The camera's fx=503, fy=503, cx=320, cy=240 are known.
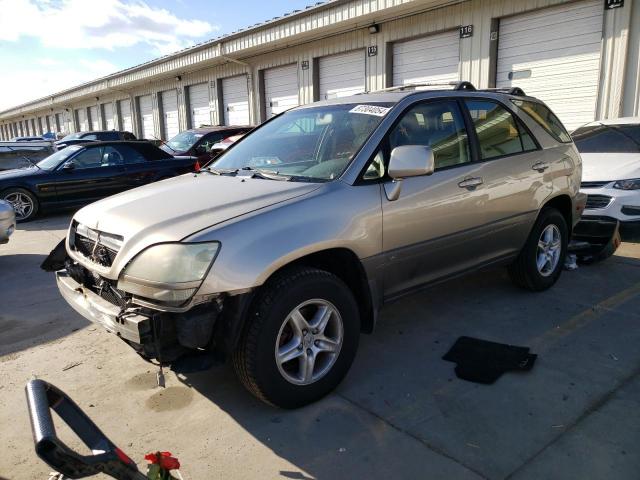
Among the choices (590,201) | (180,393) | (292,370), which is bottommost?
(180,393)

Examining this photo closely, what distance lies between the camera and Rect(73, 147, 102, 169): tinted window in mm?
10008

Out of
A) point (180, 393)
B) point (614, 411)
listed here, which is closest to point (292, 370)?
point (180, 393)

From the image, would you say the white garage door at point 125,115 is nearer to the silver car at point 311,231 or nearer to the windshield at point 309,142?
the windshield at point 309,142

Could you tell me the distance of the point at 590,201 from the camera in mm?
6465

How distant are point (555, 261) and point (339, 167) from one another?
2.76 metres

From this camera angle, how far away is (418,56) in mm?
11680

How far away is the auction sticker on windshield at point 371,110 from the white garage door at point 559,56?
23.4ft

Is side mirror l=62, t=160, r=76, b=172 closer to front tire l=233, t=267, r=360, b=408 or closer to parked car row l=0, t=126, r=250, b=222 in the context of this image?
parked car row l=0, t=126, r=250, b=222

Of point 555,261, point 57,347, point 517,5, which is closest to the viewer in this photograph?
point 57,347

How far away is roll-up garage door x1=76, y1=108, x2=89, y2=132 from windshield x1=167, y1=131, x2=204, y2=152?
25491 mm

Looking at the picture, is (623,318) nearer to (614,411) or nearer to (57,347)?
(614,411)

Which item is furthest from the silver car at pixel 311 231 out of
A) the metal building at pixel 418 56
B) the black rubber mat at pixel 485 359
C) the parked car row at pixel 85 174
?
the parked car row at pixel 85 174

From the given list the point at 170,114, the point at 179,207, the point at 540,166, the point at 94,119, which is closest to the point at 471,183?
the point at 540,166

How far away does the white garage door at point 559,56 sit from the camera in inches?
349
